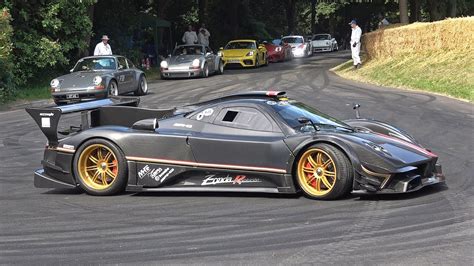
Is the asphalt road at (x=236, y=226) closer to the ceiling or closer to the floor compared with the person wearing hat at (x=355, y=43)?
closer to the floor

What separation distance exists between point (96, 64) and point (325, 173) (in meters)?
12.8

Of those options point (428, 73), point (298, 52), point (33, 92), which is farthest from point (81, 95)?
point (298, 52)

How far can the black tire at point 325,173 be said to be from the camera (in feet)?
21.3

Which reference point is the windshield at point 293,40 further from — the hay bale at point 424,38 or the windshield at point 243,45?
the hay bale at point 424,38

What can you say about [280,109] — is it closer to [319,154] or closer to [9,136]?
[319,154]

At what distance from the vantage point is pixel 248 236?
546 cm

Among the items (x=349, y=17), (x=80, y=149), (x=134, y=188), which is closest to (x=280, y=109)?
(x=134, y=188)

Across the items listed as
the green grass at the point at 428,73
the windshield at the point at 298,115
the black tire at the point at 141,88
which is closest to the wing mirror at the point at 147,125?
the windshield at the point at 298,115

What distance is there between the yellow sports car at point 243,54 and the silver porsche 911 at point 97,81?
10803 mm

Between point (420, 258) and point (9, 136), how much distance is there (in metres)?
9.69

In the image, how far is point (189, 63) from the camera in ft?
79.6

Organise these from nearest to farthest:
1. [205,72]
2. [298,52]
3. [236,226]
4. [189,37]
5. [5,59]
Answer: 1. [236,226]
2. [5,59]
3. [205,72]
4. [189,37]
5. [298,52]

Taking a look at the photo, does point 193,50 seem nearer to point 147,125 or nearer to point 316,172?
point 147,125

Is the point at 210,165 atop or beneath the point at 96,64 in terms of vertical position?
beneath
